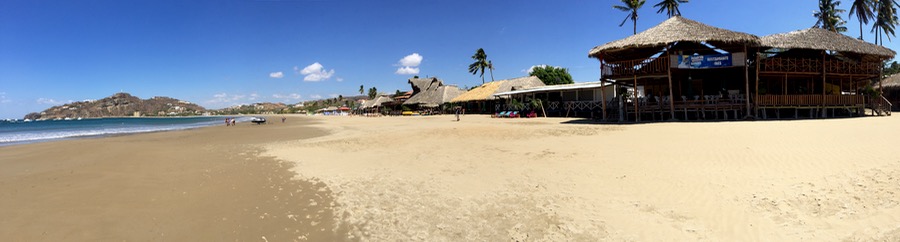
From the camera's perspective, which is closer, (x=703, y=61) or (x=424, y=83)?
(x=703, y=61)

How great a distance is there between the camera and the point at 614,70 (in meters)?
18.6

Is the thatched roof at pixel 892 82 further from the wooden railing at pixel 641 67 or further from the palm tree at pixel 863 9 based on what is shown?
the wooden railing at pixel 641 67

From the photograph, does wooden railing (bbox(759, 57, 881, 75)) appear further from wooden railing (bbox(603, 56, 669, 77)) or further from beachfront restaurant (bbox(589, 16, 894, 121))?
wooden railing (bbox(603, 56, 669, 77))

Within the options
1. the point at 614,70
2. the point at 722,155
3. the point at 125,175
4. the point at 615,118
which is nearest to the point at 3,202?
the point at 125,175

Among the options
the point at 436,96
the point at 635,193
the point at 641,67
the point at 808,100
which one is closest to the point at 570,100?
the point at 641,67

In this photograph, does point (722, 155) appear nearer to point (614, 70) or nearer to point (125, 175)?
point (125, 175)

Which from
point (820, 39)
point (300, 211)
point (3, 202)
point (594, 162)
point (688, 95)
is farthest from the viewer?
point (688, 95)

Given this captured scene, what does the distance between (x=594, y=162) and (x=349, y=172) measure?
180 inches

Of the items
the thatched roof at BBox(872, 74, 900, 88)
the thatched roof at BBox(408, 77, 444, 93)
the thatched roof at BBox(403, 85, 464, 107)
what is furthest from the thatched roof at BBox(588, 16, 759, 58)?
the thatched roof at BBox(408, 77, 444, 93)

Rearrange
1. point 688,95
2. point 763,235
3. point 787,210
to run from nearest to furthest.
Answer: point 763,235 < point 787,210 < point 688,95

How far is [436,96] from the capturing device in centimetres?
4628

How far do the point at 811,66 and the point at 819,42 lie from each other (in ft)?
4.16

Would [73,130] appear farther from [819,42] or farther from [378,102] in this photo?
[819,42]

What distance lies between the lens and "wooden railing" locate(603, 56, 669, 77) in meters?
17.3
